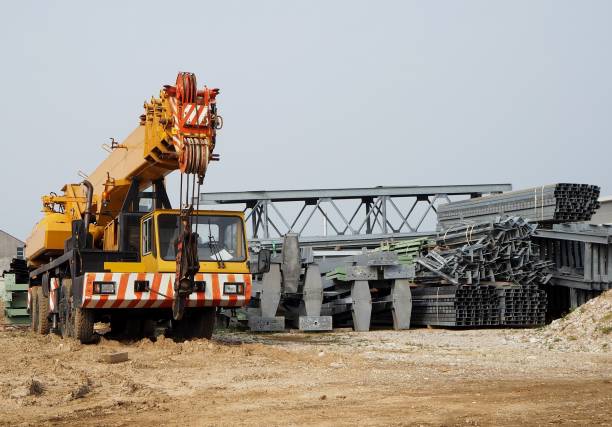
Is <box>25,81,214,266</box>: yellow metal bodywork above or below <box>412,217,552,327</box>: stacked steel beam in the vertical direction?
above

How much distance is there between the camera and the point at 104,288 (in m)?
12.3

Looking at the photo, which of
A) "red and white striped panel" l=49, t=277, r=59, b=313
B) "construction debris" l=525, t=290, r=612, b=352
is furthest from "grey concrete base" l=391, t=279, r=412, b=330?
"red and white striped panel" l=49, t=277, r=59, b=313

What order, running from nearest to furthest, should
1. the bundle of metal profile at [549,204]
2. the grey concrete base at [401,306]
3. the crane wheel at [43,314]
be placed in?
the crane wheel at [43,314] → the grey concrete base at [401,306] → the bundle of metal profile at [549,204]

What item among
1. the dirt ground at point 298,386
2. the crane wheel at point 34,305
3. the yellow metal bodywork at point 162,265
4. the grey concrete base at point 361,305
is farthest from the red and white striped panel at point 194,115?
the grey concrete base at point 361,305

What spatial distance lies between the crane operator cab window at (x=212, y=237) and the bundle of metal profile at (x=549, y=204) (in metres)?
9.78

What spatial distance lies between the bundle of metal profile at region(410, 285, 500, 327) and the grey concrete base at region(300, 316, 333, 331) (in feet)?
8.49

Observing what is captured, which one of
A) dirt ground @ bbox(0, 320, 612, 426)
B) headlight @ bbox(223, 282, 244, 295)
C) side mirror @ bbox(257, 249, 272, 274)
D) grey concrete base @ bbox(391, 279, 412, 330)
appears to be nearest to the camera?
dirt ground @ bbox(0, 320, 612, 426)

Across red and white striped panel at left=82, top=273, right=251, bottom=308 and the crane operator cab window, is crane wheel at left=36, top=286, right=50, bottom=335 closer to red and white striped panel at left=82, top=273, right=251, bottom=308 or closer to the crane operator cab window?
red and white striped panel at left=82, top=273, right=251, bottom=308

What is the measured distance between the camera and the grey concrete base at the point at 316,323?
62.9 ft

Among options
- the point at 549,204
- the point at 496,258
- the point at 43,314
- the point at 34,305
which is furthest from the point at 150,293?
the point at 549,204

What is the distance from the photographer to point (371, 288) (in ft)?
68.5

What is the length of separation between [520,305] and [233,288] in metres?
9.39

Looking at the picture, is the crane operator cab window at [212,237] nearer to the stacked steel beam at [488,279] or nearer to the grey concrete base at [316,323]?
the grey concrete base at [316,323]

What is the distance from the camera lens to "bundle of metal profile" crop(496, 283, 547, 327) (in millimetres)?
19281
